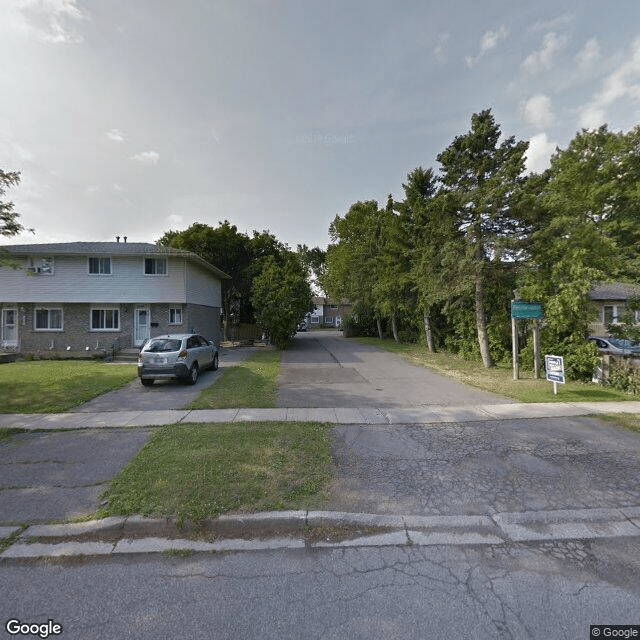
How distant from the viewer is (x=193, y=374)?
10.7m

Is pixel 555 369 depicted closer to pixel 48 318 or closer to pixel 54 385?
pixel 54 385

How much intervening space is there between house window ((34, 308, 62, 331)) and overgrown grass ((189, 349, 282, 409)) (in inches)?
478

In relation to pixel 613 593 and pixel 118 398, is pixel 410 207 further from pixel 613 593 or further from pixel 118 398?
pixel 613 593

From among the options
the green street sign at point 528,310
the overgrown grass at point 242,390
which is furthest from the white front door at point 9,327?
the green street sign at point 528,310

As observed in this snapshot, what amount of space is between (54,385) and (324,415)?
8.89 m

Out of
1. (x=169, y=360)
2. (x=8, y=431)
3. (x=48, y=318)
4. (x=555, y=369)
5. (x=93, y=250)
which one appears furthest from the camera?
(x=48, y=318)

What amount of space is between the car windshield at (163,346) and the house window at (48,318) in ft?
40.4

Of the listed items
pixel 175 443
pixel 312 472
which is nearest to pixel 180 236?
pixel 175 443

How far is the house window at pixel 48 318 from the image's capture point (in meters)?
18.4

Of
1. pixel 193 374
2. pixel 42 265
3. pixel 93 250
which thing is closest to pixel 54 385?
pixel 193 374

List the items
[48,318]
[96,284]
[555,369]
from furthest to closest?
1. [48,318]
2. [96,284]
3. [555,369]

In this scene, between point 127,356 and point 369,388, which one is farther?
point 127,356

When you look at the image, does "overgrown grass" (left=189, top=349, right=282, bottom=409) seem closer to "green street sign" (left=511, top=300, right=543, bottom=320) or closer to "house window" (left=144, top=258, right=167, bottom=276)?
"green street sign" (left=511, top=300, right=543, bottom=320)

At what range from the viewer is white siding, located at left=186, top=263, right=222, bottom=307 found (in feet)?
61.8
